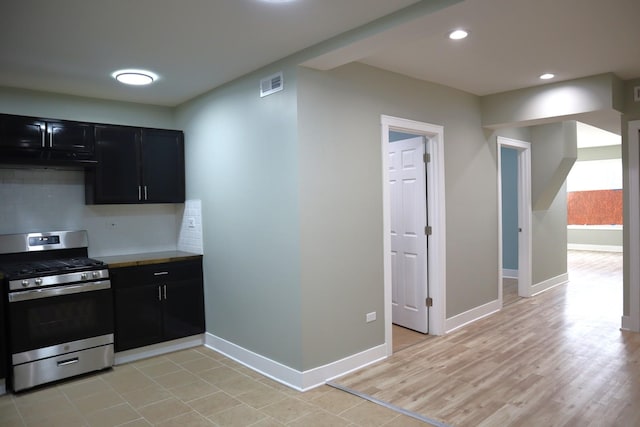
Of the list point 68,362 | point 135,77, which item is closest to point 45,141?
point 135,77

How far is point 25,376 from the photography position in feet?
10.9

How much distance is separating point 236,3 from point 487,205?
3.77 metres

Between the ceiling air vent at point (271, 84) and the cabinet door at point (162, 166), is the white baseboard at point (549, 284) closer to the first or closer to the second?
the ceiling air vent at point (271, 84)

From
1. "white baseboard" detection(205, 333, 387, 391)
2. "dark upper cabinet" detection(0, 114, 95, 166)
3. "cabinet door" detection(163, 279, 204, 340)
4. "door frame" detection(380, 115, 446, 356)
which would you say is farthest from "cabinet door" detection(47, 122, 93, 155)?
"door frame" detection(380, 115, 446, 356)

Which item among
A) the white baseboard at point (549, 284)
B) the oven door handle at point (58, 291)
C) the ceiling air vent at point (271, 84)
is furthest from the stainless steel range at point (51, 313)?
the white baseboard at point (549, 284)

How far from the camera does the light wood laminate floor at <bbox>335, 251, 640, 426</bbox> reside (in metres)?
2.76

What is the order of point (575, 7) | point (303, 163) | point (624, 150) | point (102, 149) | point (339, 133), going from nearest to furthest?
point (575, 7) → point (303, 163) → point (339, 133) → point (102, 149) → point (624, 150)

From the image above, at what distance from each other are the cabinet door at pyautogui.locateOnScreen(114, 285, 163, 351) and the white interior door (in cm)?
250

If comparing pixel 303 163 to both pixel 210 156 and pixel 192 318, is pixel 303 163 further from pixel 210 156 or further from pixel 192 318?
pixel 192 318

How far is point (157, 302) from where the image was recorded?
4.07 m

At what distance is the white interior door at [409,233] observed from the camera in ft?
14.6

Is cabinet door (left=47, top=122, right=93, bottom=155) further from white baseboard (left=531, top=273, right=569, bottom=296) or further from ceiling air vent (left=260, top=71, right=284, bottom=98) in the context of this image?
white baseboard (left=531, top=273, right=569, bottom=296)

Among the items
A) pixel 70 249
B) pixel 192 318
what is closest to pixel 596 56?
pixel 192 318

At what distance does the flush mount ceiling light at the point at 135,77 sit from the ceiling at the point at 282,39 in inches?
3.3
